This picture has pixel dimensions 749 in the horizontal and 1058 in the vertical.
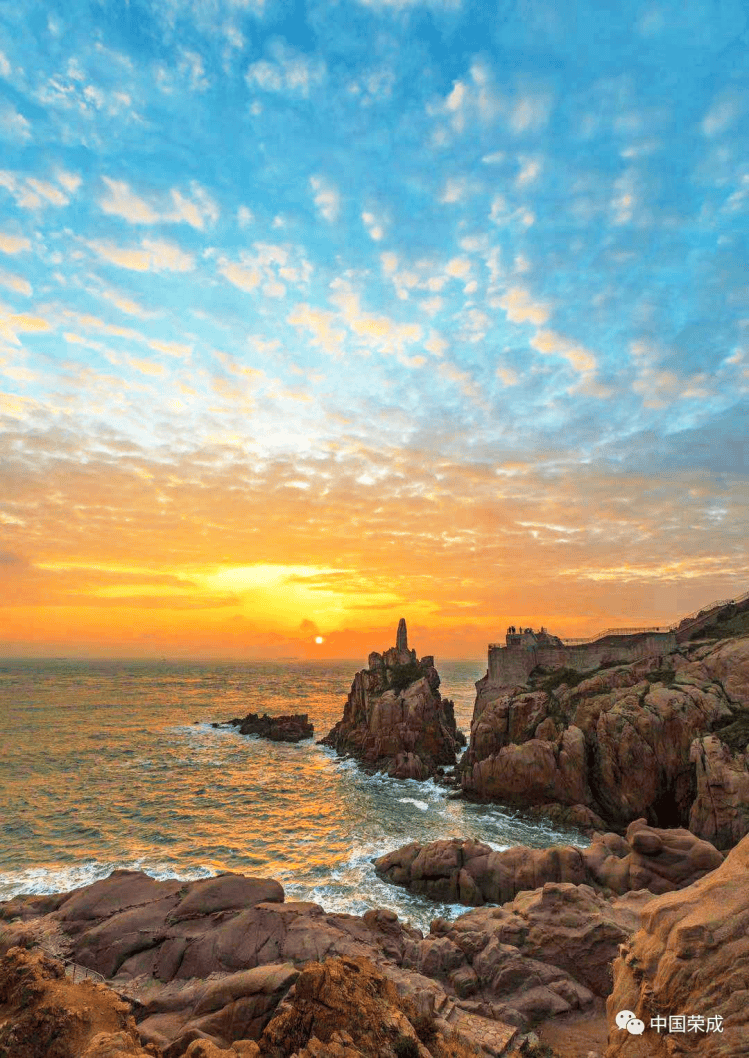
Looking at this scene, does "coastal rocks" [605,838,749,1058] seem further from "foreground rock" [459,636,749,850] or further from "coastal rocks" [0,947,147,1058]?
"foreground rock" [459,636,749,850]

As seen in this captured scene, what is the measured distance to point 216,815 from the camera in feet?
146

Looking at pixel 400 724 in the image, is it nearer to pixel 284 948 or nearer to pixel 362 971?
pixel 284 948

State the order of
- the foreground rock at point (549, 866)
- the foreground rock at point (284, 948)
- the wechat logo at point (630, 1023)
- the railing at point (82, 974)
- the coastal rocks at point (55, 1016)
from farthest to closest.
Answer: the foreground rock at point (549, 866)
the railing at point (82, 974)
the foreground rock at point (284, 948)
the coastal rocks at point (55, 1016)
the wechat logo at point (630, 1023)

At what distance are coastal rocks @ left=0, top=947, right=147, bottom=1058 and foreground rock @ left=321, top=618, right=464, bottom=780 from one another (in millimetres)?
52003

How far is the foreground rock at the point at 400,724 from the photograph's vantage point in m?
→ 63.2

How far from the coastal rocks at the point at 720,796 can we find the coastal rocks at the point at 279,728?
6062cm

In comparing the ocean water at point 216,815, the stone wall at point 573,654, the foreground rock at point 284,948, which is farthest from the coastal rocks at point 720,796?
the stone wall at point 573,654

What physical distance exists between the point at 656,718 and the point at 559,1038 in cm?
3127

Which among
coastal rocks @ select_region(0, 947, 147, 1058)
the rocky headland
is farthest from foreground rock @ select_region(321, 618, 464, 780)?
coastal rocks @ select_region(0, 947, 147, 1058)

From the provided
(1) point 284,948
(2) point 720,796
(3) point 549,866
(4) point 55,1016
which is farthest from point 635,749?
(4) point 55,1016

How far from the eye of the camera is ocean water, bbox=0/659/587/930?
32531 millimetres

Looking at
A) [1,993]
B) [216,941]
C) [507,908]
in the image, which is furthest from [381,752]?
[1,993]

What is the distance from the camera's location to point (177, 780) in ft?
184

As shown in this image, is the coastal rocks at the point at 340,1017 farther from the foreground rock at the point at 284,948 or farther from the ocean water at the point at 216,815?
the ocean water at the point at 216,815
